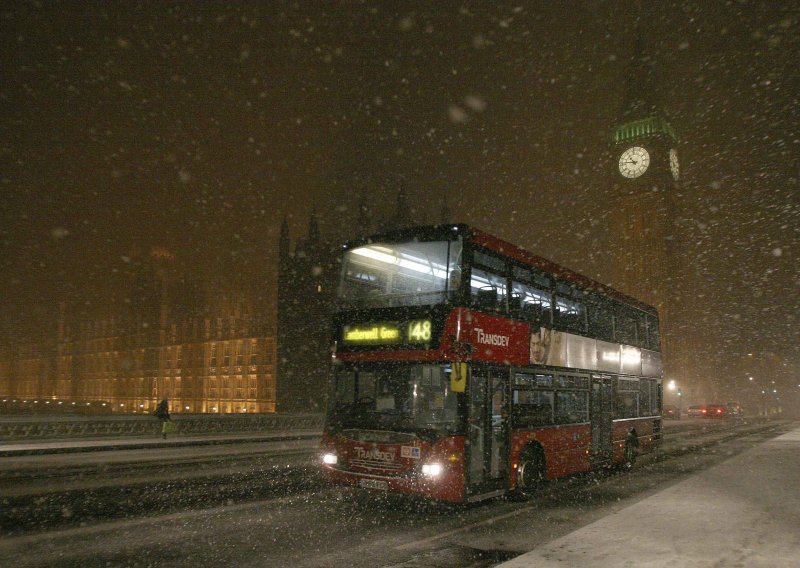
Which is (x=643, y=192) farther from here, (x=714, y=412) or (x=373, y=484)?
(x=373, y=484)

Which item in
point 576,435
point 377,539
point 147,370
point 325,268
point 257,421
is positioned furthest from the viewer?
point 147,370

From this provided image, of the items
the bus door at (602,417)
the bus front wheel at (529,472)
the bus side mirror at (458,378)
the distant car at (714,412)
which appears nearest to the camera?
the bus side mirror at (458,378)

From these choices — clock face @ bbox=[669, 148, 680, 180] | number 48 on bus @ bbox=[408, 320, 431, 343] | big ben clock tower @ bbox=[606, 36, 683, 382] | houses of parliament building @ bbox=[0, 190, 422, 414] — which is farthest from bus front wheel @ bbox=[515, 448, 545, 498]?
clock face @ bbox=[669, 148, 680, 180]

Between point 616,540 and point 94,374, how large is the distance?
310 ft

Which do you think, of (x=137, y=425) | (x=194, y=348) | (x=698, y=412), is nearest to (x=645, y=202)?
(x=698, y=412)

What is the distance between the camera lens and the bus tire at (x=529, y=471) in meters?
11.1

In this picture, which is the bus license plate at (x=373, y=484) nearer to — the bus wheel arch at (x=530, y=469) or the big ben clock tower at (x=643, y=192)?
the bus wheel arch at (x=530, y=469)

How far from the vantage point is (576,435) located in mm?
13172

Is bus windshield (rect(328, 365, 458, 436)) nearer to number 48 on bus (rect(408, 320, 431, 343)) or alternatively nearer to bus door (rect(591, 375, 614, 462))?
number 48 on bus (rect(408, 320, 431, 343))

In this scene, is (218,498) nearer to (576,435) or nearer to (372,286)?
(372,286)

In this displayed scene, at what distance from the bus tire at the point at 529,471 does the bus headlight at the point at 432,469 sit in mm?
2264

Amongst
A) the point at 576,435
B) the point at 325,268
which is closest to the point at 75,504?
the point at 576,435

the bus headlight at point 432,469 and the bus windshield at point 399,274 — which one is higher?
the bus windshield at point 399,274

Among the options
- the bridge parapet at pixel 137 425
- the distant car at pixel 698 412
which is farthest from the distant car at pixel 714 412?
the bridge parapet at pixel 137 425
